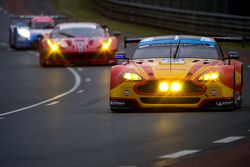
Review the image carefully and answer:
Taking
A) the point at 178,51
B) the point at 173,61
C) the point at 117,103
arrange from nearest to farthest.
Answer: the point at 117,103 → the point at 173,61 → the point at 178,51

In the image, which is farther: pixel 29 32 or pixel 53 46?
pixel 29 32

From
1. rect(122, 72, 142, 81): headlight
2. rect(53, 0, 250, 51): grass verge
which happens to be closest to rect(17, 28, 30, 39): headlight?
rect(53, 0, 250, 51): grass verge

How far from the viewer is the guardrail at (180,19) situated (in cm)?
4022

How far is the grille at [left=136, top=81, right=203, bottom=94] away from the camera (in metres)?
16.5

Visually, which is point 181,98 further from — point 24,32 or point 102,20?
point 102,20

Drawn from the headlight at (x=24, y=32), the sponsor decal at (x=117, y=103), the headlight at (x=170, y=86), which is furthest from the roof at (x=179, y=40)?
the headlight at (x=24, y=32)

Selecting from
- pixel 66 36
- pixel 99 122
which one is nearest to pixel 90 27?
pixel 66 36

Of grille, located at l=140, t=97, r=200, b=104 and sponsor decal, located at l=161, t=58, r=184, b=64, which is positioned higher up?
sponsor decal, located at l=161, t=58, r=184, b=64

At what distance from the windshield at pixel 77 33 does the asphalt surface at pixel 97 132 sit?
959 cm

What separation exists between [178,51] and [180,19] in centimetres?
2808

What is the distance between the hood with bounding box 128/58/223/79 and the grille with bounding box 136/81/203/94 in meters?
0.10

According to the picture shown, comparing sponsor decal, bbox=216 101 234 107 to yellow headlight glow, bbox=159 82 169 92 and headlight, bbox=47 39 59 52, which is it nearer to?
yellow headlight glow, bbox=159 82 169 92

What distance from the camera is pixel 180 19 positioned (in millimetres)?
45844

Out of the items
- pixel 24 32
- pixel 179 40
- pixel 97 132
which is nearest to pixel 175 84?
pixel 179 40
